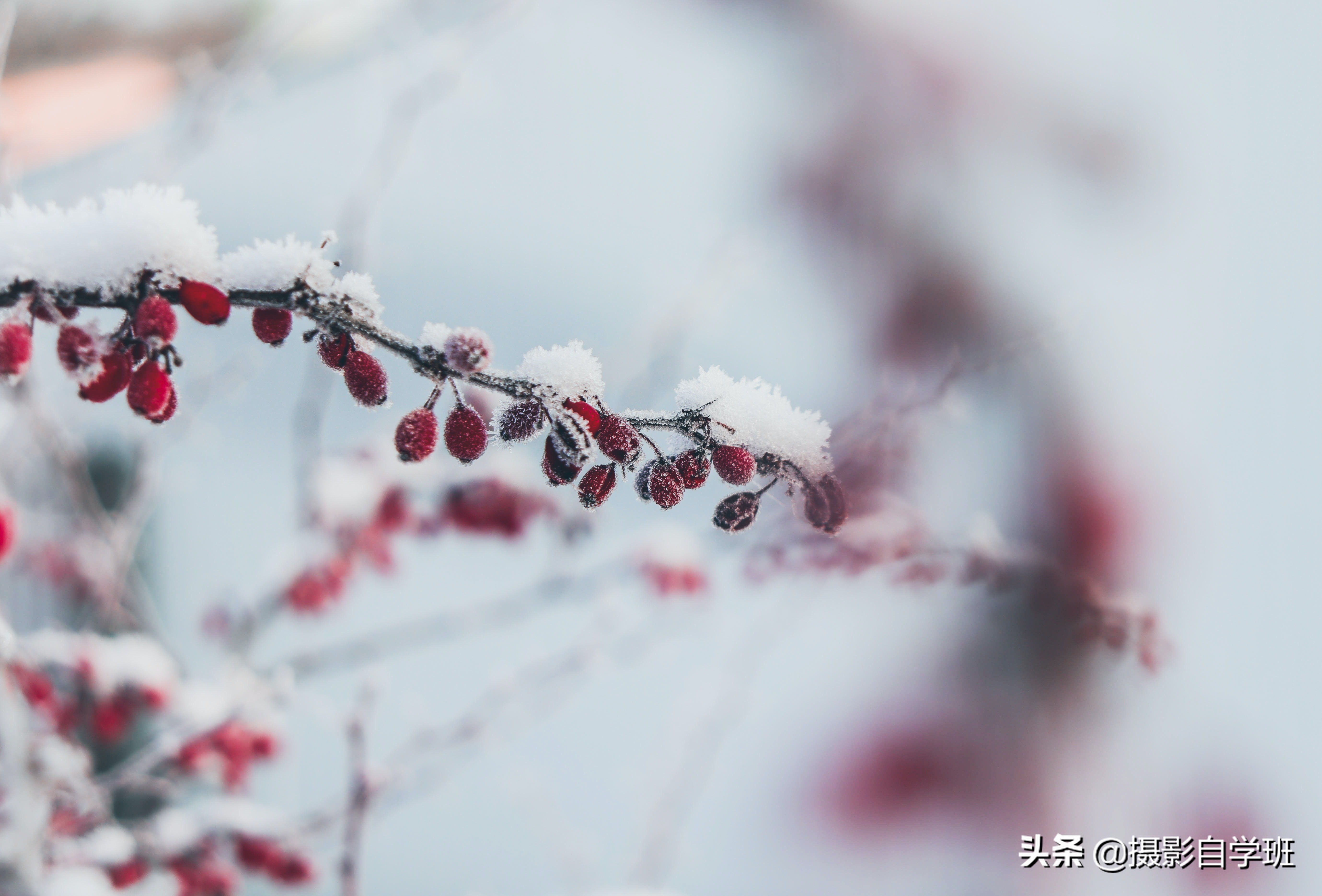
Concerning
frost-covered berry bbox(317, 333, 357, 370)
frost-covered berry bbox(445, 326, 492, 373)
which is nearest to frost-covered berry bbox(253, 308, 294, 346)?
frost-covered berry bbox(317, 333, 357, 370)

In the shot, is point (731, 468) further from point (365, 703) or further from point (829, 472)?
point (365, 703)

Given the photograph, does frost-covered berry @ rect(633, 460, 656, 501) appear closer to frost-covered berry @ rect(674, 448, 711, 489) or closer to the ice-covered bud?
frost-covered berry @ rect(674, 448, 711, 489)

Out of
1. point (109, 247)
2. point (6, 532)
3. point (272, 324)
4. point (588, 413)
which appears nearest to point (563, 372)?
point (588, 413)

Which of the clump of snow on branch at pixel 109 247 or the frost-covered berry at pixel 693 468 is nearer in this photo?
the clump of snow on branch at pixel 109 247

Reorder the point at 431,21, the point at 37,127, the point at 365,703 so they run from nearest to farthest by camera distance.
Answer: the point at 365,703
the point at 431,21
the point at 37,127

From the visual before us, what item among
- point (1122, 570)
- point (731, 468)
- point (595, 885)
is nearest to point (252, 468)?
point (595, 885)

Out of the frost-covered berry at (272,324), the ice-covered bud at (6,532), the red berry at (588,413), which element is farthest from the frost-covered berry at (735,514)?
the ice-covered bud at (6,532)

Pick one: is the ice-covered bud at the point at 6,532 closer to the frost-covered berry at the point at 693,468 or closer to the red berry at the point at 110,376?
the red berry at the point at 110,376
